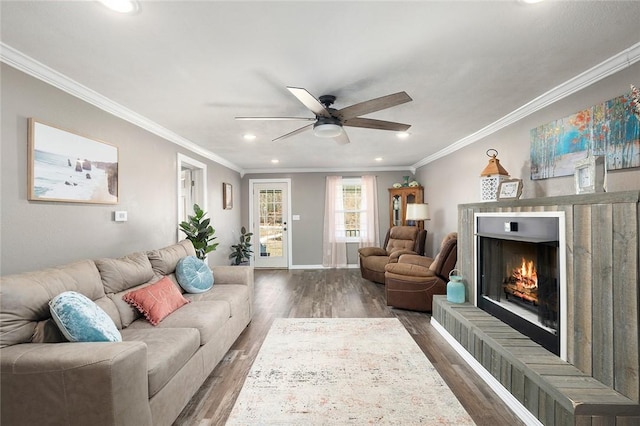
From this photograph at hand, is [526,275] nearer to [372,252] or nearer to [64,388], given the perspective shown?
[64,388]

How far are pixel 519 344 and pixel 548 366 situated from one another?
0.33m

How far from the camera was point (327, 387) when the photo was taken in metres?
2.11

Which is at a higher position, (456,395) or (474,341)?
(474,341)

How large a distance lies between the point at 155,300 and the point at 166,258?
66 centimetres

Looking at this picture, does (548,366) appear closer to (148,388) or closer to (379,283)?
(148,388)

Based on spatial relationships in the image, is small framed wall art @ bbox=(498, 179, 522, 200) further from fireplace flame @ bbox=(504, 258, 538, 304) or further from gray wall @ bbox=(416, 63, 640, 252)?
Answer: fireplace flame @ bbox=(504, 258, 538, 304)

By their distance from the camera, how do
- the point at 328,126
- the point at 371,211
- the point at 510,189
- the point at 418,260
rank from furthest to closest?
the point at 371,211 < the point at 418,260 < the point at 510,189 < the point at 328,126

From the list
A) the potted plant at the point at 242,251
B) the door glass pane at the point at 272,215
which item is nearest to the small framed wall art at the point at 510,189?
the potted plant at the point at 242,251

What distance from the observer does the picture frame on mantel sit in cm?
552

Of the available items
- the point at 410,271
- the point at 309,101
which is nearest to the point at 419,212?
the point at 410,271

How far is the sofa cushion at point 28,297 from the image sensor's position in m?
1.47

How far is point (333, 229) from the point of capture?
6613mm

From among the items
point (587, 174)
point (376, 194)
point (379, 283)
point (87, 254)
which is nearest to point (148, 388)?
point (87, 254)

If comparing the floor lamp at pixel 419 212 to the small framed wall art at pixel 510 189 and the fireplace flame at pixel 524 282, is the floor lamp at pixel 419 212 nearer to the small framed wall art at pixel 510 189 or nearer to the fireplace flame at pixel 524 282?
the small framed wall art at pixel 510 189
